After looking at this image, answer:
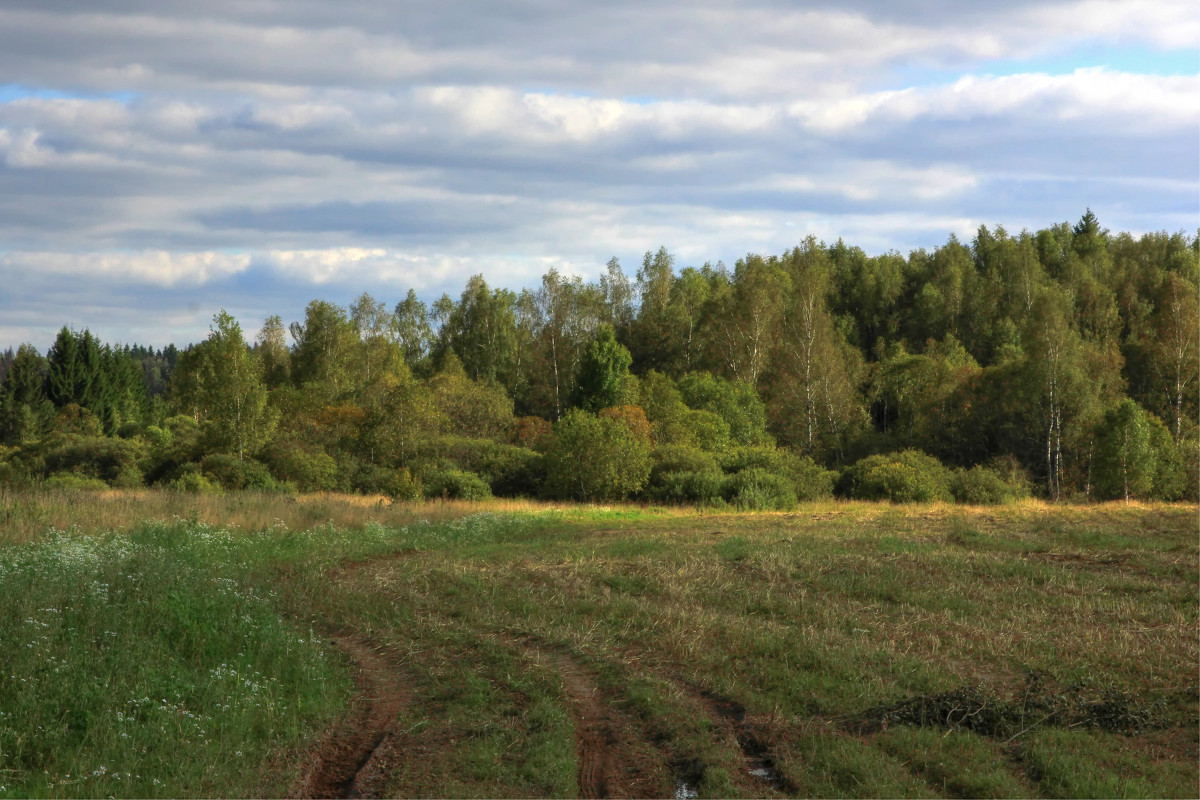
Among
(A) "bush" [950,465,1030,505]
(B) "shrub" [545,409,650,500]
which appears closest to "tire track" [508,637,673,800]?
(B) "shrub" [545,409,650,500]

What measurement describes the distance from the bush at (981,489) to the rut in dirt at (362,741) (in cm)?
3591

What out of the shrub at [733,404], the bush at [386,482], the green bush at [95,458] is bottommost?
the bush at [386,482]

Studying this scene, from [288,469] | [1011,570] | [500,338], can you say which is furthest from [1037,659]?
[500,338]

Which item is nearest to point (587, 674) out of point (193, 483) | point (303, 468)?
point (193, 483)

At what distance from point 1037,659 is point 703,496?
28257 millimetres

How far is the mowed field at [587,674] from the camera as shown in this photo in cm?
651

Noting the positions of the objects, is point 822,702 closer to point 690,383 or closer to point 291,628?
point 291,628

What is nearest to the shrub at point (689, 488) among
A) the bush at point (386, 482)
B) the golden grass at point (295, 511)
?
the golden grass at point (295, 511)

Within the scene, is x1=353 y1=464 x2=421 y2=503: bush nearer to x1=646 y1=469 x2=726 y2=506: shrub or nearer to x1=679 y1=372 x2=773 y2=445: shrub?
x1=646 y1=469 x2=726 y2=506: shrub

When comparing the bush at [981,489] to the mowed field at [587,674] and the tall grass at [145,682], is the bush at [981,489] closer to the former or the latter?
the mowed field at [587,674]

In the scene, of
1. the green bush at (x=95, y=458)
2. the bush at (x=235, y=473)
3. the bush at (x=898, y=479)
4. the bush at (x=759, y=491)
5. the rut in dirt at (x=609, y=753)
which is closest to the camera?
the rut in dirt at (x=609, y=753)

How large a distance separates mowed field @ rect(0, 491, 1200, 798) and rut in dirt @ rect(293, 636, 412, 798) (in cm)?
3

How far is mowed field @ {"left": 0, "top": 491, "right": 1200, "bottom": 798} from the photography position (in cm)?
651

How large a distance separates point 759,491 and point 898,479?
7447mm
